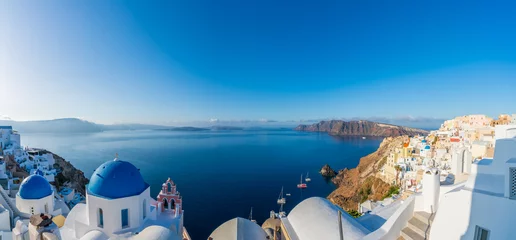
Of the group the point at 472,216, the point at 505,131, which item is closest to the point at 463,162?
the point at 505,131

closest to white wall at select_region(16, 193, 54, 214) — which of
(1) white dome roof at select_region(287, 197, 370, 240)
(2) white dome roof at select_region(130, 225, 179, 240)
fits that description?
(2) white dome roof at select_region(130, 225, 179, 240)

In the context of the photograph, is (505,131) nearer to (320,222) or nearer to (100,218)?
(320,222)

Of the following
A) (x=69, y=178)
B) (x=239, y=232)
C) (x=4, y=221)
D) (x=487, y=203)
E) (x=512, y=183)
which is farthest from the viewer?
(x=69, y=178)

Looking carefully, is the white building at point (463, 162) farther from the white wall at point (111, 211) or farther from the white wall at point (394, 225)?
the white wall at point (111, 211)

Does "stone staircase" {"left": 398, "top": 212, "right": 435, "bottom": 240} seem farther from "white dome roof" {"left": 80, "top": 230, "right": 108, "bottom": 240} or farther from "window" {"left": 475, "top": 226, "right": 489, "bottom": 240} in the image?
"white dome roof" {"left": 80, "top": 230, "right": 108, "bottom": 240}

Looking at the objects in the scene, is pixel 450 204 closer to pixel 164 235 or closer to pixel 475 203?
pixel 475 203

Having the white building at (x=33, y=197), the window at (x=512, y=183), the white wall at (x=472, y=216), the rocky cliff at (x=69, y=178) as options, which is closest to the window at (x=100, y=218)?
the white building at (x=33, y=197)

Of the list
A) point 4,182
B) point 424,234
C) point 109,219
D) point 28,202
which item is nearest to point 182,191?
point 4,182
